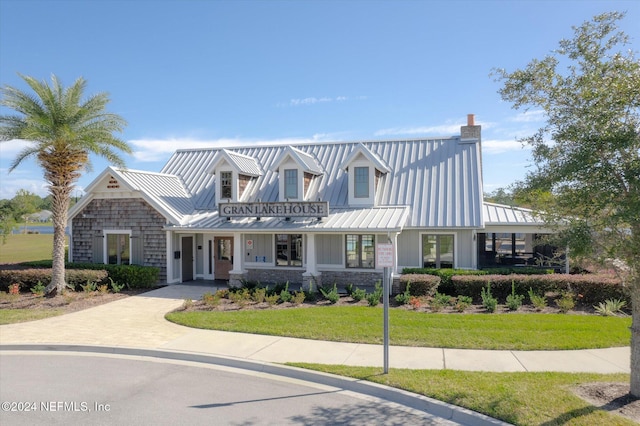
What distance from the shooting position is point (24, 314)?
14.8 meters

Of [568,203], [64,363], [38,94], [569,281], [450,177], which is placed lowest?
[64,363]

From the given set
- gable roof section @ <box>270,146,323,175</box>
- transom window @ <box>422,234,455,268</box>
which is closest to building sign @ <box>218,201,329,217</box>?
gable roof section @ <box>270,146,323,175</box>

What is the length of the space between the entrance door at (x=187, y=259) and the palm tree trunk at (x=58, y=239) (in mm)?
4813

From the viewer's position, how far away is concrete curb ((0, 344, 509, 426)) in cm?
714

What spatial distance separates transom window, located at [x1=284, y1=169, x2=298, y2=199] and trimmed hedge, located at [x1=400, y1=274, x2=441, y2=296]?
7046 millimetres

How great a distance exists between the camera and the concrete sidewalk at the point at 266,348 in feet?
30.8

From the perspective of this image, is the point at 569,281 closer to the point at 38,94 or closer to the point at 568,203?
the point at 568,203

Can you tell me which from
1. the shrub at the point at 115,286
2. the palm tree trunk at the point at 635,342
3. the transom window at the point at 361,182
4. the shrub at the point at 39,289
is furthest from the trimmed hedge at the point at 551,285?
the shrub at the point at 39,289

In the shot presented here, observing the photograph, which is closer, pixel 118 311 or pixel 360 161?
pixel 118 311

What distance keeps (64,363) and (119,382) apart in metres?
2.17

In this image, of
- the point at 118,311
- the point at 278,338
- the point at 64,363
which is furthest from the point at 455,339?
the point at 118,311

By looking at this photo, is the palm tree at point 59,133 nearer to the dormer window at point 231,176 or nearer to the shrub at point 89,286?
the shrub at point 89,286

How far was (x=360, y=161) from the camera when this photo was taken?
2073 centimetres

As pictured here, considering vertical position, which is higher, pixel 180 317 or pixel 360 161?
pixel 360 161
